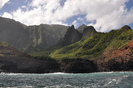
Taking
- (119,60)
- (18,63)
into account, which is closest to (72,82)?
(119,60)

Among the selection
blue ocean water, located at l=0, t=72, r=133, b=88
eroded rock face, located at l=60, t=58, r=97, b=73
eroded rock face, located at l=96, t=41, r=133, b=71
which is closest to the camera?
blue ocean water, located at l=0, t=72, r=133, b=88

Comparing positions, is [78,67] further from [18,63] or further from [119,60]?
[18,63]

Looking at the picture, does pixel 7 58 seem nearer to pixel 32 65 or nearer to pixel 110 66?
pixel 32 65

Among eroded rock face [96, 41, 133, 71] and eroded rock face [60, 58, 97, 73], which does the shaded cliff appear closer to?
eroded rock face [60, 58, 97, 73]

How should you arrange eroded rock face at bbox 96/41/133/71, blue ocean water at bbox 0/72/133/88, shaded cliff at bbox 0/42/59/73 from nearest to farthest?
blue ocean water at bbox 0/72/133/88, eroded rock face at bbox 96/41/133/71, shaded cliff at bbox 0/42/59/73

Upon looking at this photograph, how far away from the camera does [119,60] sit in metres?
172

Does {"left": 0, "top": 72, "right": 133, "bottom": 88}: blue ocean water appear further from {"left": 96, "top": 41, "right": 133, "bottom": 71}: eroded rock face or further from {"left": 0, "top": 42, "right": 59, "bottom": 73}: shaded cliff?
{"left": 0, "top": 42, "right": 59, "bottom": 73}: shaded cliff

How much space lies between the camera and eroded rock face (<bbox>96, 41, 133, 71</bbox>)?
161 meters

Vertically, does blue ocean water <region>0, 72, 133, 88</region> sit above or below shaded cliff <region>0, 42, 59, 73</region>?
below

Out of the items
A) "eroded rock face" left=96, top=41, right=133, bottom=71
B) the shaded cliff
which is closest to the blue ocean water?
"eroded rock face" left=96, top=41, right=133, bottom=71

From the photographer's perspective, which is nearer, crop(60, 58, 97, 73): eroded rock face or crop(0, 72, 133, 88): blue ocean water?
crop(0, 72, 133, 88): blue ocean water

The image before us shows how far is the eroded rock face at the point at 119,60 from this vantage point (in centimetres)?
16075

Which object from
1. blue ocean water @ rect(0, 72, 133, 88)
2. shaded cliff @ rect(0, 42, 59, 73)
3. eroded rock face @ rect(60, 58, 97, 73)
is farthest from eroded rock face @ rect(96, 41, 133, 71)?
blue ocean water @ rect(0, 72, 133, 88)

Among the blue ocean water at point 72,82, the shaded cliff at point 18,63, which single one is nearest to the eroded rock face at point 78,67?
the shaded cliff at point 18,63
